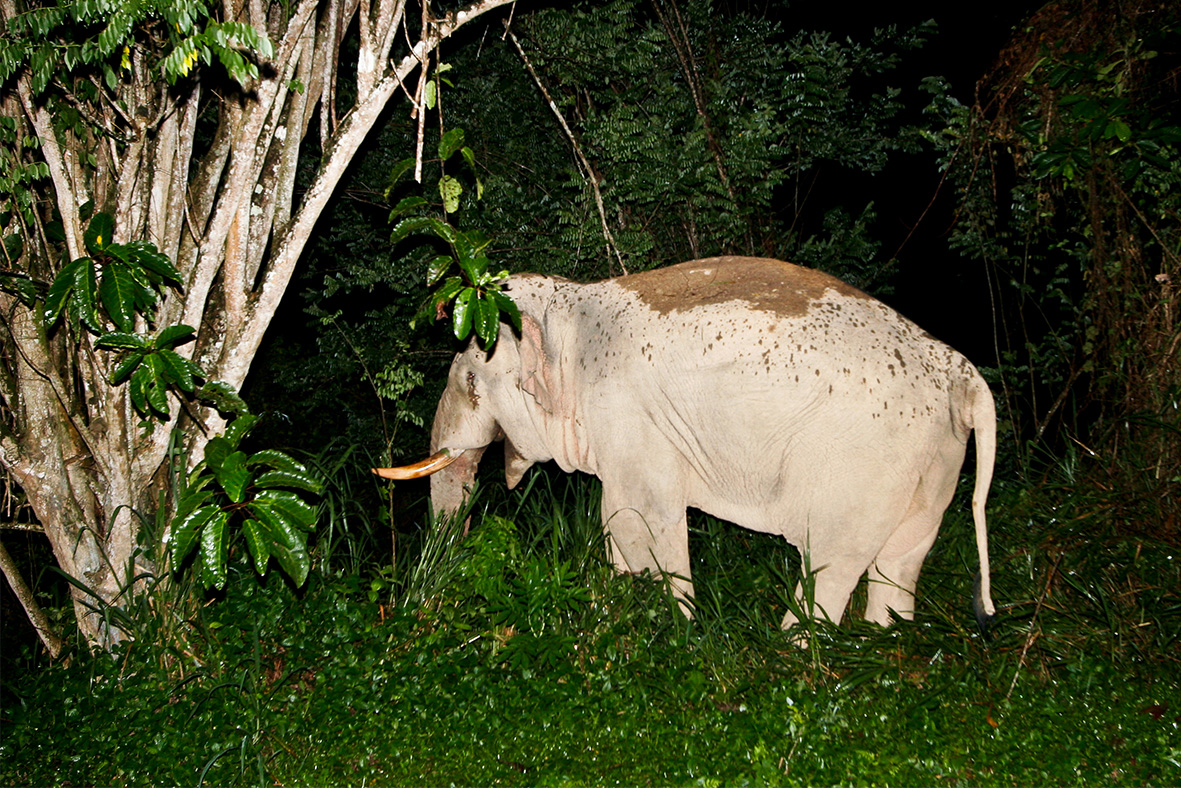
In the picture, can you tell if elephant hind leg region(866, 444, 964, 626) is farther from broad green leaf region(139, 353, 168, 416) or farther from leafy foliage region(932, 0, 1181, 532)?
broad green leaf region(139, 353, 168, 416)

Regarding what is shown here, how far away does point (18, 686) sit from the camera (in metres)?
4.14

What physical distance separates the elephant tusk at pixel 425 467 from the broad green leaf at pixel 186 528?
1.56 meters

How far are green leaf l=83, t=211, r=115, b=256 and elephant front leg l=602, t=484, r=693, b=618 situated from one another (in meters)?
2.44

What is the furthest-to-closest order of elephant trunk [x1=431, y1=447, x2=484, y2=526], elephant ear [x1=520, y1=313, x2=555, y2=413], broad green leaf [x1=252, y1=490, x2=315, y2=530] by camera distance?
elephant trunk [x1=431, y1=447, x2=484, y2=526], elephant ear [x1=520, y1=313, x2=555, y2=413], broad green leaf [x1=252, y1=490, x2=315, y2=530]

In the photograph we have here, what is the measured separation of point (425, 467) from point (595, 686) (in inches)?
65.5

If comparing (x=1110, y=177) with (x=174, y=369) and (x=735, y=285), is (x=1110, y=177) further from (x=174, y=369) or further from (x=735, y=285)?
(x=174, y=369)

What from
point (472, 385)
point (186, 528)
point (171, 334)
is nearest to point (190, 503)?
point (186, 528)

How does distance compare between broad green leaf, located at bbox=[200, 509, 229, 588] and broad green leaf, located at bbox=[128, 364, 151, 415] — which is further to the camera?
broad green leaf, located at bbox=[128, 364, 151, 415]

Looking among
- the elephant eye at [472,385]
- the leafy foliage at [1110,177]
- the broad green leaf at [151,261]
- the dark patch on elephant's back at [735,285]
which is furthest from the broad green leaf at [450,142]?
the leafy foliage at [1110,177]

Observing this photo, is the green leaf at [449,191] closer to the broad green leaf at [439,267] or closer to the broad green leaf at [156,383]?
the broad green leaf at [439,267]

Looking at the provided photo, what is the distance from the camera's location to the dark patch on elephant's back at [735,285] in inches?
177

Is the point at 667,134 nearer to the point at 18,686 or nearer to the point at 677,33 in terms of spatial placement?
the point at 677,33

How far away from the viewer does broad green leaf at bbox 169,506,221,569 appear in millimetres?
3413

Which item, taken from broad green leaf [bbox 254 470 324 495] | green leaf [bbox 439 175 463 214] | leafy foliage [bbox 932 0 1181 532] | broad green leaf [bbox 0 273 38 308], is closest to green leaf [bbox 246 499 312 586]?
broad green leaf [bbox 254 470 324 495]
